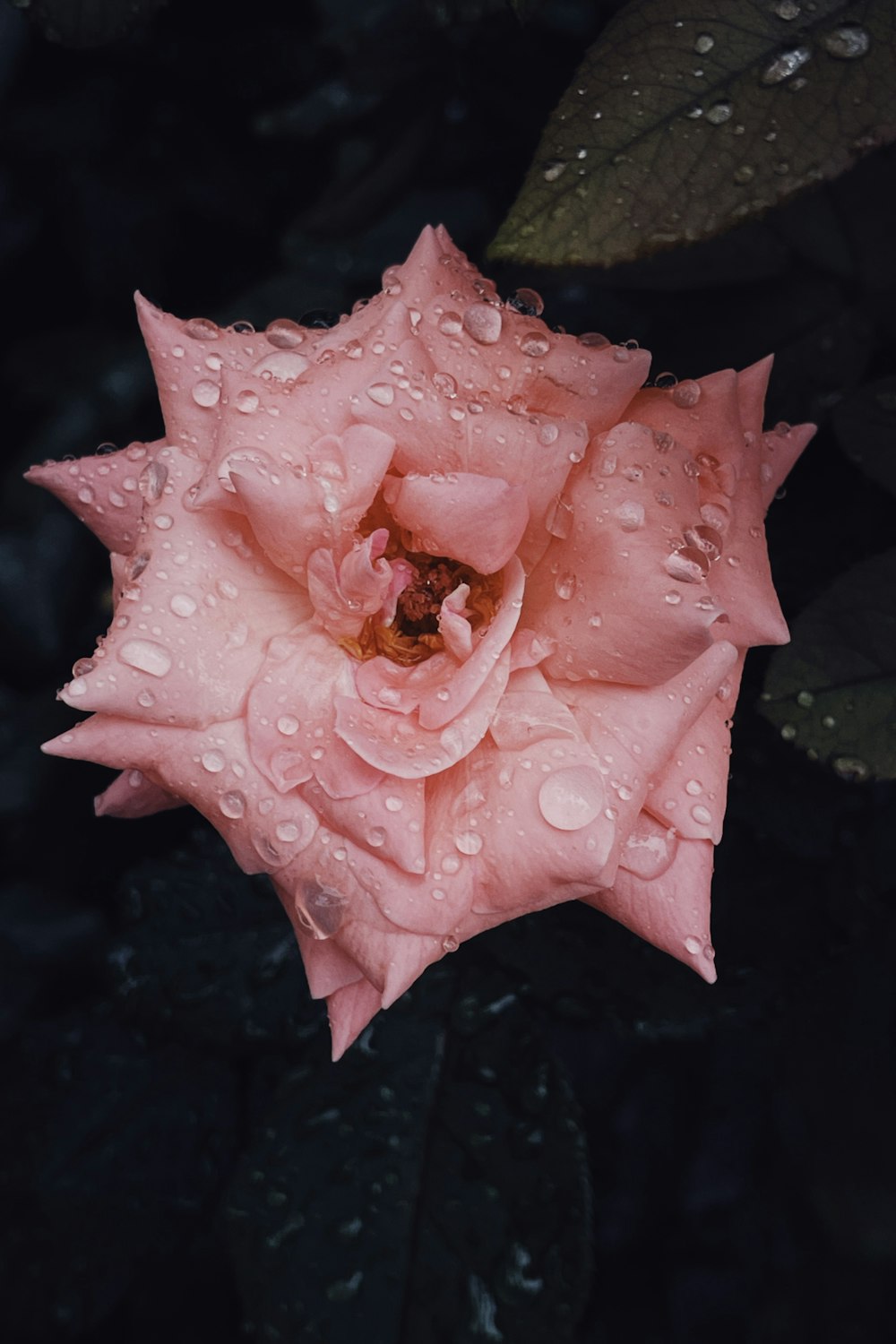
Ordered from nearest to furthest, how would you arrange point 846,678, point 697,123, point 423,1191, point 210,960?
1. point 697,123
2. point 846,678
3. point 423,1191
4. point 210,960

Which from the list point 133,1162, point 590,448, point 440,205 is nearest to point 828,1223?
point 133,1162

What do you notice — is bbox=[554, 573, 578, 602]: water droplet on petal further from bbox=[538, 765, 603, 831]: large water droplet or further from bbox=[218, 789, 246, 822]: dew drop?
bbox=[218, 789, 246, 822]: dew drop

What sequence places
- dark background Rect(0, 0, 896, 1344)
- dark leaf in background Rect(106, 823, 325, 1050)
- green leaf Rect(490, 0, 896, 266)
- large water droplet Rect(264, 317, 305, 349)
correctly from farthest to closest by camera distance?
dark leaf in background Rect(106, 823, 325, 1050), dark background Rect(0, 0, 896, 1344), large water droplet Rect(264, 317, 305, 349), green leaf Rect(490, 0, 896, 266)

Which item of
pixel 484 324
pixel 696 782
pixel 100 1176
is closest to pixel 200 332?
Result: pixel 484 324

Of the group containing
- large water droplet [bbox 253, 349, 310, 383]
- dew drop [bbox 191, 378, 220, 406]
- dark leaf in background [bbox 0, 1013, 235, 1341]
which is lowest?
dark leaf in background [bbox 0, 1013, 235, 1341]

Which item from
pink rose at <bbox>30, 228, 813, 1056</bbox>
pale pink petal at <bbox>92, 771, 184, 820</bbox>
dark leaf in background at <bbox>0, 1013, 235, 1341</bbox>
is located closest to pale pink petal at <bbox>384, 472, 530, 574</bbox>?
pink rose at <bbox>30, 228, 813, 1056</bbox>

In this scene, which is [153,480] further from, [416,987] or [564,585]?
[416,987]
